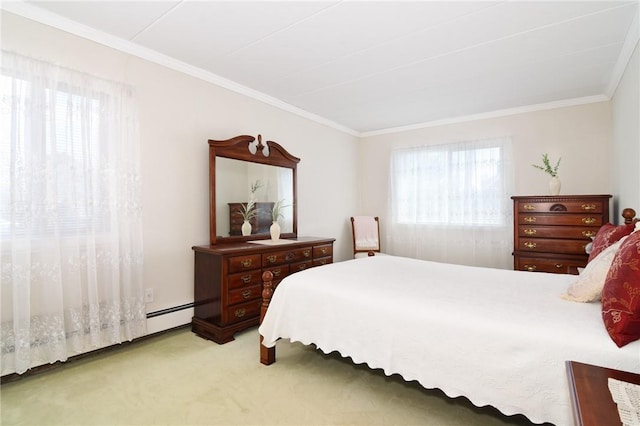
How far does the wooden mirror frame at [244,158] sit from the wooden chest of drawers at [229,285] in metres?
0.27

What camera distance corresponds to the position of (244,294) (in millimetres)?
2980

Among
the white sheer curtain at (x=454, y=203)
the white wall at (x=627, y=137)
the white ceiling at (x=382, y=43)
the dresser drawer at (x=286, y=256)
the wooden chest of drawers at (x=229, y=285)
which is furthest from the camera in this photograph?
the white sheer curtain at (x=454, y=203)

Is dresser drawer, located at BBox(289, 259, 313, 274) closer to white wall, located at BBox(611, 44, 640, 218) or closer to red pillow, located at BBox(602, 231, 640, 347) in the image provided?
red pillow, located at BBox(602, 231, 640, 347)

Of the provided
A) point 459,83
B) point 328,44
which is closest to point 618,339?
point 328,44

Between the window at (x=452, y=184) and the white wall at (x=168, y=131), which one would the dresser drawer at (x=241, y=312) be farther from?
the window at (x=452, y=184)

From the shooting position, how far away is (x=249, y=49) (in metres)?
2.74

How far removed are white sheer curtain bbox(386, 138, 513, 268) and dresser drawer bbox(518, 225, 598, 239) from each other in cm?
66

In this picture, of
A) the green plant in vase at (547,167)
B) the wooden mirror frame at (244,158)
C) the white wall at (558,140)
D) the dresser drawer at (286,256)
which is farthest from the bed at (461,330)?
the white wall at (558,140)

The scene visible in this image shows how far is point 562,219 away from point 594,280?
2.18 m

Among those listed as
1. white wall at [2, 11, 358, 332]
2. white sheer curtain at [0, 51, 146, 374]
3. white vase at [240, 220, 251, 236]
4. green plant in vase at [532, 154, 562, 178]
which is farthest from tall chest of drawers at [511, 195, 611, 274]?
white sheer curtain at [0, 51, 146, 374]

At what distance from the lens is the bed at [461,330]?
1342 millimetres

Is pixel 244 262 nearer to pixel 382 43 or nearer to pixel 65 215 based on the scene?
pixel 65 215

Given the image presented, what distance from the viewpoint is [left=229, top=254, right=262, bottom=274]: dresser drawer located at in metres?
2.88

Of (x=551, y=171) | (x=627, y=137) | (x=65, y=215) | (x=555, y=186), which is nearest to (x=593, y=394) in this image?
(x=65, y=215)
